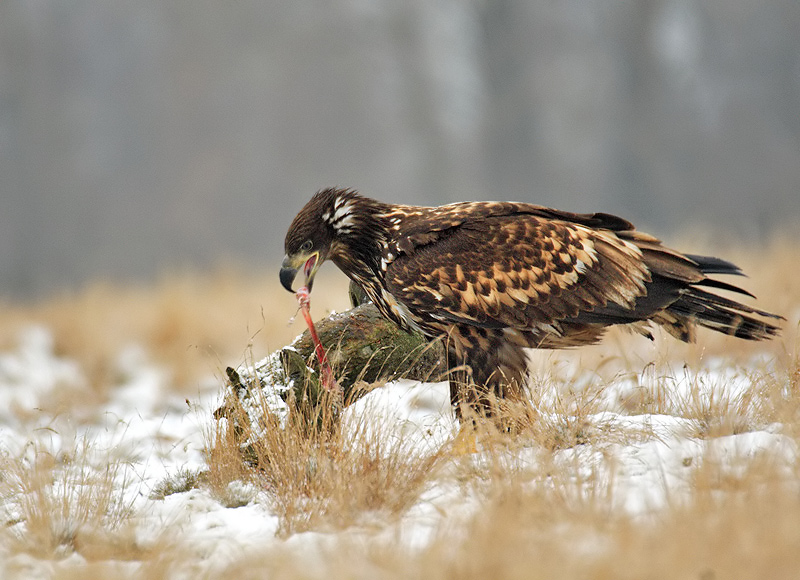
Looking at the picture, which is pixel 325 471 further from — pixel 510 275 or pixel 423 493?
pixel 510 275

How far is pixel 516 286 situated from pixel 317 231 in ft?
3.47

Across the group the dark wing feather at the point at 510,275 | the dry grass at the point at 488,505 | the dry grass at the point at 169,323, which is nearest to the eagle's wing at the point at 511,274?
the dark wing feather at the point at 510,275

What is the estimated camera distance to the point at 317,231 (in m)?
3.89

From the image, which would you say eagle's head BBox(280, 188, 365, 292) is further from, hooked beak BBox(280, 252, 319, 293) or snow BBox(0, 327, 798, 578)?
snow BBox(0, 327, 798, 578)

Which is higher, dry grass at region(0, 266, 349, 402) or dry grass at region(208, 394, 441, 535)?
dry grass at region(0, 266, 349, 402)

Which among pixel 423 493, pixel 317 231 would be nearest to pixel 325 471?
pixel 423 493

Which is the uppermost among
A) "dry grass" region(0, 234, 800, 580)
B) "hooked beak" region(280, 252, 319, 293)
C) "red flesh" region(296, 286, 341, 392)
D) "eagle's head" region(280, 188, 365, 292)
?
"eagle's head" region(280, 188, 365, 292)

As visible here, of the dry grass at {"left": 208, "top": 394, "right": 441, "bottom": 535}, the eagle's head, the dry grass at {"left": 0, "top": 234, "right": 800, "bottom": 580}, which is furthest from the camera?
the eagle's head

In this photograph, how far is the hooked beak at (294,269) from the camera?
3855 mm

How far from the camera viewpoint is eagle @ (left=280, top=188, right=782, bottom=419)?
3637mm

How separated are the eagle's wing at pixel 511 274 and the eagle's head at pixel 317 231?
1.23 ft

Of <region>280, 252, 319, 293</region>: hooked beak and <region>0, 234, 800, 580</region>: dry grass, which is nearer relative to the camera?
<region>0, 234, 800, 580</region>: dry grass

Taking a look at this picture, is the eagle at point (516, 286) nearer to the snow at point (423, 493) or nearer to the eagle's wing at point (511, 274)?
the eagle's wing at point (511, 274)

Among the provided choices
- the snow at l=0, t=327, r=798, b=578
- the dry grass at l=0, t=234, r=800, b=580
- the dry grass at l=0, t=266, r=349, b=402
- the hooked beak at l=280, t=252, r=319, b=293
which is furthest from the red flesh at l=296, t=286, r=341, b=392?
the dry grass at l=0, t=266, r=349, b=402
